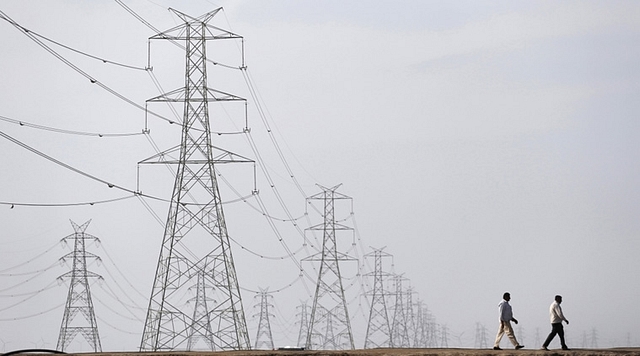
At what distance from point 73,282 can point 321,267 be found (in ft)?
61.4

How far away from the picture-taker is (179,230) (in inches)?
1734

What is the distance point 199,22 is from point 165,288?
45.9ft

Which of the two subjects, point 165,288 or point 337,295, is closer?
point 165,288

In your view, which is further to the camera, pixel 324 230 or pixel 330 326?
pixel 330 326

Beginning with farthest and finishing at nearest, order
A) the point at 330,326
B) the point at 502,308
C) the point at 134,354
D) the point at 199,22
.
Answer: the point at 330,326 < the point at 199,22 < the point at 502,308 < the point at 134,354

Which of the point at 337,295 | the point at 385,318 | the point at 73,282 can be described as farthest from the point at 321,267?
the point at 385,318

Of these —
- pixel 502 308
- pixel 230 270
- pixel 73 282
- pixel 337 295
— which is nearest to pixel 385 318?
pixel 337 295

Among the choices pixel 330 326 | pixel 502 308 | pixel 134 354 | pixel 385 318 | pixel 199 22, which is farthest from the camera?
pixel 330 326

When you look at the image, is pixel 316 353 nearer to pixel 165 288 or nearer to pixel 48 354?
pixel 48 354

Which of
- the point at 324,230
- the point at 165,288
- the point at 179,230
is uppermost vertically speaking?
the point at 324,230

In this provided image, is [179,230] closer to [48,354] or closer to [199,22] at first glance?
[199,22]

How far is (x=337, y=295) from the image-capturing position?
76.0 metres

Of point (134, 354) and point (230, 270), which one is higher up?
point (230, 270)

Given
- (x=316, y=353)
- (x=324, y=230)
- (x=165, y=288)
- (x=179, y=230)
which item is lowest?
(x=316, y=353)
